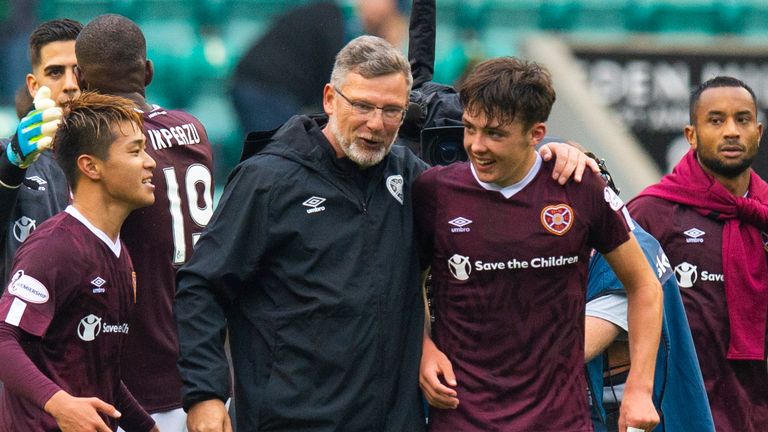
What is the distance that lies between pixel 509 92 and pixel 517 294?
1.86 feet

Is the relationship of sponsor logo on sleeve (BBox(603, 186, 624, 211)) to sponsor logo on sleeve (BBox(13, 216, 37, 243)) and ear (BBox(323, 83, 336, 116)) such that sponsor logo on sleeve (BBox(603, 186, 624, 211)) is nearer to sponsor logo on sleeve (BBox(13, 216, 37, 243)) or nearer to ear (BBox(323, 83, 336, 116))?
ear (BBox(323, 83, 336, 116))

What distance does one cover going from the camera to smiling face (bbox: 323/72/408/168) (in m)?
3.88

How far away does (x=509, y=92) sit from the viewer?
12.7 feet

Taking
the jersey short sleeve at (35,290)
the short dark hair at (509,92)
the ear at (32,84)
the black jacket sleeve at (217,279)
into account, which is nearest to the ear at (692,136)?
the short dark hair at (509,92)

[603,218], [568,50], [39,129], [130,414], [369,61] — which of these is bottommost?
[130,414]

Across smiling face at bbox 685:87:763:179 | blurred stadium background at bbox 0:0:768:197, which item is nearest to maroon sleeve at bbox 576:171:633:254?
smiling face at bbox 685:87:763:179

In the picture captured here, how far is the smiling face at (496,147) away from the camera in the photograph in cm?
386

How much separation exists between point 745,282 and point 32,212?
266 cm

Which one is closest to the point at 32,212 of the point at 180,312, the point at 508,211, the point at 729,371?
the point at 180,312

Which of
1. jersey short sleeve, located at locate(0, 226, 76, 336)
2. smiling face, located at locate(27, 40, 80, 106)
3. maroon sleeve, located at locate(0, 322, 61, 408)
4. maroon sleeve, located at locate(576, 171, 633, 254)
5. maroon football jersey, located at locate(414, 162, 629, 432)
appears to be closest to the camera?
maroon sleeve, located at locate(0, 322, 61, 408)

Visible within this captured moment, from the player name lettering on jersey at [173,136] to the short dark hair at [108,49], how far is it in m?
0.22

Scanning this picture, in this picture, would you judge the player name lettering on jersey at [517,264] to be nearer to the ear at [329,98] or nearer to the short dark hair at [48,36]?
the ear at [329,98]

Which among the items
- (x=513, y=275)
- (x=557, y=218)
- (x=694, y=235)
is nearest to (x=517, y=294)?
(x=513, y=275)

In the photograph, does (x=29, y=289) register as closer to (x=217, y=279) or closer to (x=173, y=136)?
(x=217, y=279)
